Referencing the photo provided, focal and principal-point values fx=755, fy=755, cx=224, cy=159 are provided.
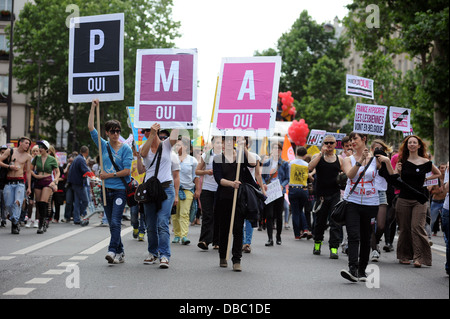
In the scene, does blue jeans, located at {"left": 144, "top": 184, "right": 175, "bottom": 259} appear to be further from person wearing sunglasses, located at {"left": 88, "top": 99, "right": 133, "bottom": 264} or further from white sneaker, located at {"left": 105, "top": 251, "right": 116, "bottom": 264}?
white sneaker, located at {"left": 105, "top": 251, "right": 116, "bottom": 264}

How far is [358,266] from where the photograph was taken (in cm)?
895

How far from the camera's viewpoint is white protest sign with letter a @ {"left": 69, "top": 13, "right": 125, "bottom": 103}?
1042cm

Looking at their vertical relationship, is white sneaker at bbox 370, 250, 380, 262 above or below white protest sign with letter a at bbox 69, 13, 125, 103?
below

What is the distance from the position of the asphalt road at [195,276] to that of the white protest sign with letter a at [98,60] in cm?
235

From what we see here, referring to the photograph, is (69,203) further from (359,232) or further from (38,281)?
Result: (359,232)

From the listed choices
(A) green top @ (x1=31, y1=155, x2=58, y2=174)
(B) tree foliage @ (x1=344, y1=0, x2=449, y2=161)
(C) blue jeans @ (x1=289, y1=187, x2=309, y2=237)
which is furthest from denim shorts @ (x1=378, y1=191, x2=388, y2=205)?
(B) tree foliage @ (x1=344, y1=0, x2=449, y2=161)

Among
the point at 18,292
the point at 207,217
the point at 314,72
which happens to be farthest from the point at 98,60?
the point at 314,72

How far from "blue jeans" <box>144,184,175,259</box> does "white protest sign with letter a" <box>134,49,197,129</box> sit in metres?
1.08

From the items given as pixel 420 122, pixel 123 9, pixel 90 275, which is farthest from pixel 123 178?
pixel 123 9

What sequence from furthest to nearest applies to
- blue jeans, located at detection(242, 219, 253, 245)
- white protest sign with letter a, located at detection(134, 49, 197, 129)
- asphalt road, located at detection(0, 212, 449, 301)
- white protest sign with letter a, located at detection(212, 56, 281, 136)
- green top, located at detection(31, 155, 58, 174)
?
green top, located at detection(31, 155, 58, 174)
blue jeans, located at detection(242, 219, 253, 245)
white protest sign with letter a, located at detection(212, 56, 281, 136)
white protest sign with letter a, located at detection(134, 49, 197, 129)
asphalt road, located at detection(0, 212, 449, 301)

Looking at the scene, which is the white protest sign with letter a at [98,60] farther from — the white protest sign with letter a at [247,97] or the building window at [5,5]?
the building window at [5,5]

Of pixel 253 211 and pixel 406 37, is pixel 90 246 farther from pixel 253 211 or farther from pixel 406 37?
pixel 406 37

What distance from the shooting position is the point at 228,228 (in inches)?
396

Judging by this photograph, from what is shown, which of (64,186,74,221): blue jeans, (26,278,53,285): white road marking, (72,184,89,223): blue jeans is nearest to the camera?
(26,278,53,285): white road marking
